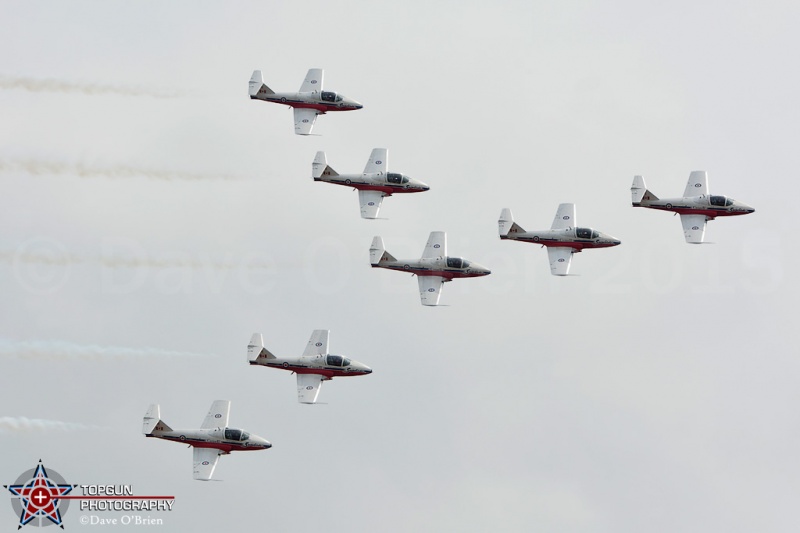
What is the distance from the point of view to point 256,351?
139 meters

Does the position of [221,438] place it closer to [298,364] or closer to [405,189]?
[298,364]

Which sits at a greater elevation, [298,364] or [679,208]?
[679,208]

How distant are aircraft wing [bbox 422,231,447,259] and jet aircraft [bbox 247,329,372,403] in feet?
29.3

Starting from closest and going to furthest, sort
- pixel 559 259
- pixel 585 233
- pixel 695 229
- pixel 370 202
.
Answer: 1. pixel 559 259
2. pixel 585 233
3. pixel 695 229
4. pixel 370 202

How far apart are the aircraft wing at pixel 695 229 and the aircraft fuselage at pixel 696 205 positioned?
33 cm

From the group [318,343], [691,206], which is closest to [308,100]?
[318,343]

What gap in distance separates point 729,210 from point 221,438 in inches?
1440

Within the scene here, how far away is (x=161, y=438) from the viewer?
138m

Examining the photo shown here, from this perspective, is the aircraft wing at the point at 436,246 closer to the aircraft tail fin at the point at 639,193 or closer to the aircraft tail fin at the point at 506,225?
the aircraft tail fin at the point at 506,225

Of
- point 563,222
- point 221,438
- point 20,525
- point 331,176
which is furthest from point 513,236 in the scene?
point 20,525

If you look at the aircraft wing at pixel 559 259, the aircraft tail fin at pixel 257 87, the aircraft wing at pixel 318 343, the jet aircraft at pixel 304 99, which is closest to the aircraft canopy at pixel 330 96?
the jet aircraft at pixel 304 99

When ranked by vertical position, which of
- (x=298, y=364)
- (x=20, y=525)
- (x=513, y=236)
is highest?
(x=513, y=236)

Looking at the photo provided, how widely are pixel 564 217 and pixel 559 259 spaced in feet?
9.80

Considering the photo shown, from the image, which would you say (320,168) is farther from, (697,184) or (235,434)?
(697,184)
